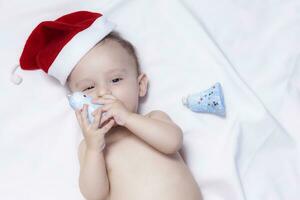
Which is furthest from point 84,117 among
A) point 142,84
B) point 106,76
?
point 142,84

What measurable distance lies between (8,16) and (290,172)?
107 cm

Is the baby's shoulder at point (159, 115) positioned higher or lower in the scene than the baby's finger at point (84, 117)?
lower

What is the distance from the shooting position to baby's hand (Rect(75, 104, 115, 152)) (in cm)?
139

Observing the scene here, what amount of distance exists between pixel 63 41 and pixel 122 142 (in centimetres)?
35

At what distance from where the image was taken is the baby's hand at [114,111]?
4.59ft

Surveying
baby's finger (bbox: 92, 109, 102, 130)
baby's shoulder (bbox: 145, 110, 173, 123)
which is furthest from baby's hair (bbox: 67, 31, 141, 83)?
baby's finger (bbox: 92, 109, 102, 130)

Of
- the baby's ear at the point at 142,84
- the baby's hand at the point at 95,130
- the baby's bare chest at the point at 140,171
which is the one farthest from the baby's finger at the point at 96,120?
the baby's ear at the point at 142,84

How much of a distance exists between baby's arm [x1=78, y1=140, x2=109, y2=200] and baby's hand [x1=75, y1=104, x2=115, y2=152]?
2cm

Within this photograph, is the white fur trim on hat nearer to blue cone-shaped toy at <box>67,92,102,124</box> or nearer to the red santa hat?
the red santa hat

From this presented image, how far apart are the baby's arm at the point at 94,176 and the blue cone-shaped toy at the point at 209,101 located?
0.34 metres

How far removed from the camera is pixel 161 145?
4.62 feet

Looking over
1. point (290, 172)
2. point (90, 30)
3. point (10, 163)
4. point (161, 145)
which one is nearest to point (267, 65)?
point (290, 172)

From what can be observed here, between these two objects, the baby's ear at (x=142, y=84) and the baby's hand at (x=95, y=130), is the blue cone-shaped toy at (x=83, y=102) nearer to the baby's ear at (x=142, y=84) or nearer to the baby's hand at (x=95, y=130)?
the baby's hand at (x=95, y=130)

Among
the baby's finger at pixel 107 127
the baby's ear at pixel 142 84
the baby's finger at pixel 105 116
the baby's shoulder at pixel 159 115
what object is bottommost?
the baby's shoulder at pixel 159 115
